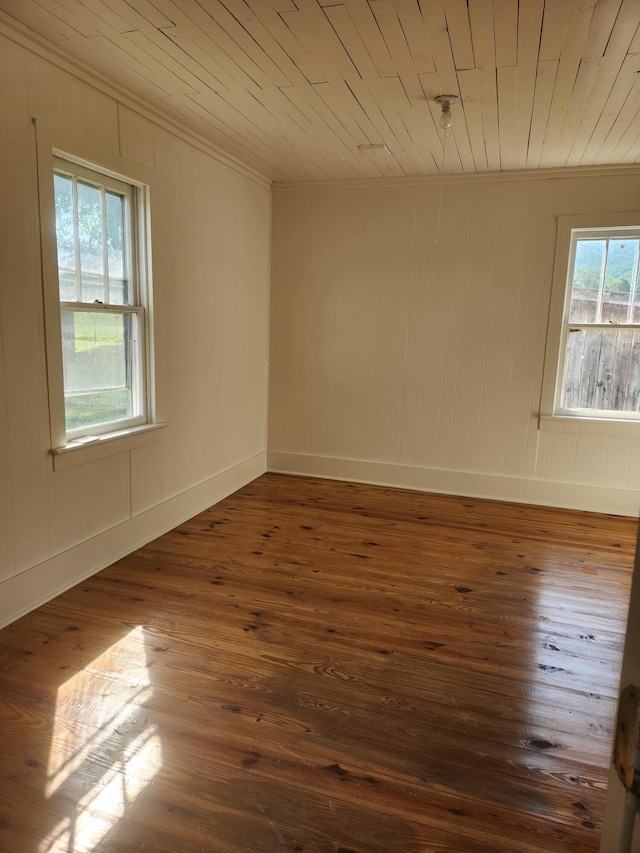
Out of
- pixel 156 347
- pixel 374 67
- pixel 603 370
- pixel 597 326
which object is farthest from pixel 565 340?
pixel 156 347

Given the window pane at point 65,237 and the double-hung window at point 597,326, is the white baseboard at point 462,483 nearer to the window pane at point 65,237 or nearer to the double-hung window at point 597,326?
the double-hung window at point 597,326

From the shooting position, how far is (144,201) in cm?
334

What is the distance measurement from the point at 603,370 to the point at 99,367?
12.2 feet

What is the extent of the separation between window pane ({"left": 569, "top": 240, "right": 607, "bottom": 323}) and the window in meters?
3.29

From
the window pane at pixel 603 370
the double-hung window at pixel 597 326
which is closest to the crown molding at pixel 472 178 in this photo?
the double-hung window at pixel 597 326

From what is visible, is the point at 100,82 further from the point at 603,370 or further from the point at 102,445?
the point at 603,370

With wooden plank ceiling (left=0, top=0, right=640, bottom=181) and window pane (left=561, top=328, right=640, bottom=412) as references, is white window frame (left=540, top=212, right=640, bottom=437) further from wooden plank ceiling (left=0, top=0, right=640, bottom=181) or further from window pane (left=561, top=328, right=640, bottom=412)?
wooden plank ceiling (left=0, top=0, right=640, bottom=181)

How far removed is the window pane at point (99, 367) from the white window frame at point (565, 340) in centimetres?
318

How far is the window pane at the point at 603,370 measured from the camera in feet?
14.3

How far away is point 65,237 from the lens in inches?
110

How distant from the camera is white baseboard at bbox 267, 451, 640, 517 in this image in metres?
4.54

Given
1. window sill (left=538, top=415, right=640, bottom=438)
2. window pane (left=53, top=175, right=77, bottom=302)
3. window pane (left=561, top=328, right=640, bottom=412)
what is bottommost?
window sill (left=538, top=415, right=640, bottom=438)

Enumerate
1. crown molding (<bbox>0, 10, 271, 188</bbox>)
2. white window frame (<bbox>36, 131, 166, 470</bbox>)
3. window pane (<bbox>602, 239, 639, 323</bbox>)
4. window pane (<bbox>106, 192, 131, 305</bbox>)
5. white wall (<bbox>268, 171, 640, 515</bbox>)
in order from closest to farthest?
crown molding (<bbox>0, 10, 271, 188</bbox>) < white window frame (<bbox>36, 131, 166, 470</bbox>) < window pane (<bbox>106, 192, 131, 305</bbox>) < window pane (<bbox>602, 239, 639, 323</bbox>) < white wall (<bbox>268, 171, 640, 515</bbox>)

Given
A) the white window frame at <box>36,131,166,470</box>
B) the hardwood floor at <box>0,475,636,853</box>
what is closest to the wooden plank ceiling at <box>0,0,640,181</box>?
the white window frame at <box>36,131,166,470</box>
